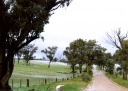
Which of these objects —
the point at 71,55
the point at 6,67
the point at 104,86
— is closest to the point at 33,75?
the point at 71,55

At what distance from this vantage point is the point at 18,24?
18.6m

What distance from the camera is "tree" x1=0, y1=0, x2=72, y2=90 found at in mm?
18156

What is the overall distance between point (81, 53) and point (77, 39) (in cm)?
391

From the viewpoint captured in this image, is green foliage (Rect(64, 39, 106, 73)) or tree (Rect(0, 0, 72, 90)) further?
green foliage (Rect(64, 39, 106, 73))

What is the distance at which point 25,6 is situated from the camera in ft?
59.9

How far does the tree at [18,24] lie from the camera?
18.2 meters

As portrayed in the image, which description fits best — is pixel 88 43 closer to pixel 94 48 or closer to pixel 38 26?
pixel 94 48

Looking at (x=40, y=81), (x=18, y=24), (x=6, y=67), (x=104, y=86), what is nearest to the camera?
(x=18, y=24)

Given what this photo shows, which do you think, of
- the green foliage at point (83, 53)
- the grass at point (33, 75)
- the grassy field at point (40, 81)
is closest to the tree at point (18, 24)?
the grassy field at point (40, 81)

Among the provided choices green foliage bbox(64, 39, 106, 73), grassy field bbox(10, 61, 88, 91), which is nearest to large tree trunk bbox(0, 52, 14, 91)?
grassy field bbox(10, 61, 88, 91)

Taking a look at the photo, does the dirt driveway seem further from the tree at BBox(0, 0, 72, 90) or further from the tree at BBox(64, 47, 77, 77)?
the tree at BBox(64, 47, 77, 77)

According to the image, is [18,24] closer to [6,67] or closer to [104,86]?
[6,67]

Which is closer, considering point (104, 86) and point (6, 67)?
point (6, 67)

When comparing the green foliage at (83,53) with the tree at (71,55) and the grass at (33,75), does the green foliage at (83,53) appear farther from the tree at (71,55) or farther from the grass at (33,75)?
the grass at (33,75)
